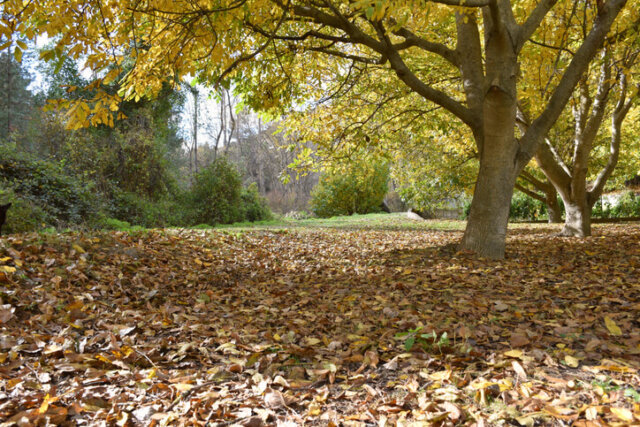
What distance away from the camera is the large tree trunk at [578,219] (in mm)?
7918

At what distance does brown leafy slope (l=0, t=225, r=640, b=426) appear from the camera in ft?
6.09

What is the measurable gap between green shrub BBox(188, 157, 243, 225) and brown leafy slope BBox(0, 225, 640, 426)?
7729 millimetres

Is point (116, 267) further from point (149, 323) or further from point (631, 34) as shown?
point (631, 34)

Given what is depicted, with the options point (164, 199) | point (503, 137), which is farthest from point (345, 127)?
point (164, 199)

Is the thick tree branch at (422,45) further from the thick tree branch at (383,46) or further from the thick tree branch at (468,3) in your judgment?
the thick tree branch at (468,3)

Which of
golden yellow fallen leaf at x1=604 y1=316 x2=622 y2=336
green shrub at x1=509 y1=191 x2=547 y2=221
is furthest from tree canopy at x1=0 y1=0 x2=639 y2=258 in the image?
green shrub at x1=509 y1=191 x2=547 y2=221

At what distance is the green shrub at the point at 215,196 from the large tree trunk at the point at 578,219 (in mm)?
9674

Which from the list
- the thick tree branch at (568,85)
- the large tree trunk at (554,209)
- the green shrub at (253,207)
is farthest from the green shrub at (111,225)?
the large tree trunk at (554,209)

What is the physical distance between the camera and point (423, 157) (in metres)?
11.4

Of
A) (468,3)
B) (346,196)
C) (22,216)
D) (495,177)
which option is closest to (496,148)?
(495,177)

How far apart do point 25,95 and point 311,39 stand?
91.0 ft

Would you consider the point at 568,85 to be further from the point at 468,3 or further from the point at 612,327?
the point at 612,327

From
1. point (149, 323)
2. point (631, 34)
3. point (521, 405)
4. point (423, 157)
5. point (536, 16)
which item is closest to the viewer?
point (521, 405)

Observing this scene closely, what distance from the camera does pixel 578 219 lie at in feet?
26.1
